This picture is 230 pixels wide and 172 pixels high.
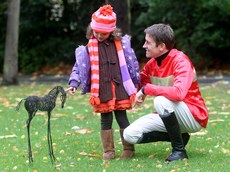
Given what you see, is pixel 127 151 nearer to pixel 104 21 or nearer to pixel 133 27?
pixel 104 21

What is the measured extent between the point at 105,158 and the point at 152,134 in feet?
1.84

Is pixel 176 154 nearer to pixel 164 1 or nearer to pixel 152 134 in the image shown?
pixel 152 134

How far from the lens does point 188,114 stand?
573 cm

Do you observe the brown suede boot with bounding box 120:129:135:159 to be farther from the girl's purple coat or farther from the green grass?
the girl's purple coat

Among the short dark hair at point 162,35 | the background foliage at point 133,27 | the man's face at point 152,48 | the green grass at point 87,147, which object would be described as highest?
the short dark hair at point 162,35

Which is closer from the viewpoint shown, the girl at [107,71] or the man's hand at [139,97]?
the man's hand at [139,97]

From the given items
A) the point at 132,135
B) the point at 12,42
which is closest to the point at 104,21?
the point at 132,135

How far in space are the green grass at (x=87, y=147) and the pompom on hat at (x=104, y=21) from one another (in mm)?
1351

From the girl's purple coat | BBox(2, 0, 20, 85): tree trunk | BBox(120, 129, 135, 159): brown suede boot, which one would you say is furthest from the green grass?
BBox(2, 0, 20, 85): tree trunk

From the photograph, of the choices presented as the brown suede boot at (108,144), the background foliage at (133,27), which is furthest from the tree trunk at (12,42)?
the brown suede boot at (108,144)

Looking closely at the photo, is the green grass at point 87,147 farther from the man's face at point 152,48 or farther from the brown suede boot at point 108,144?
the man's face at point 152,48

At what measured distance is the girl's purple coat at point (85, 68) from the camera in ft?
19.4

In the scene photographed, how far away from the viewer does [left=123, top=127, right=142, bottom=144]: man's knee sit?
5.82 meters

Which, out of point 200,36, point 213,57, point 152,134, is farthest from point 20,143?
point 213,57
